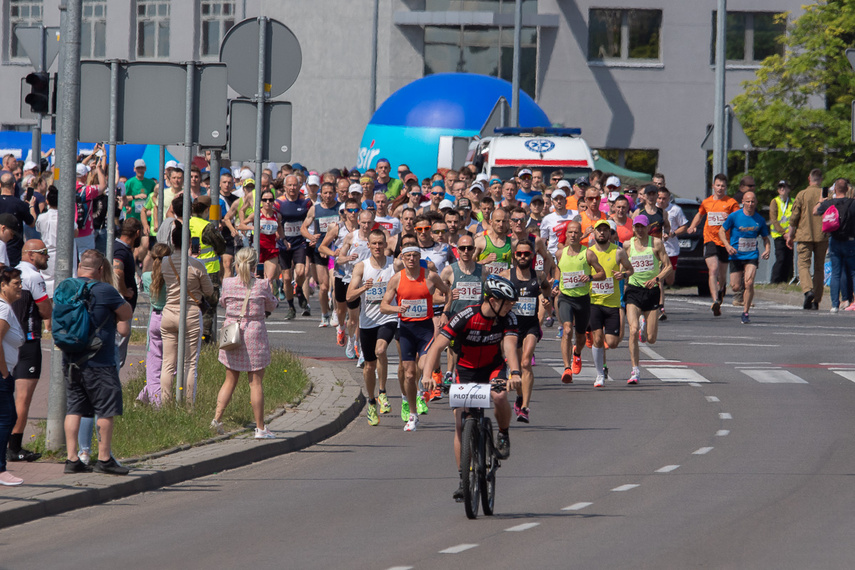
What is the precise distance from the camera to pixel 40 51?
19406 mm

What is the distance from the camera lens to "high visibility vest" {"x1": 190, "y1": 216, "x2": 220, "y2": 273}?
1691cm

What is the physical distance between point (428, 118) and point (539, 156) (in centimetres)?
1081

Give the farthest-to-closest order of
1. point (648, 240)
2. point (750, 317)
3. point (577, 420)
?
point (750, 317) → point (648, 240) → point (577, 420)

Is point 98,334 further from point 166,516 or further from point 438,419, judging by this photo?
point 438,419

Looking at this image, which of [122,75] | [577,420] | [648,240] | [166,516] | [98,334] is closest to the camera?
[166,516]

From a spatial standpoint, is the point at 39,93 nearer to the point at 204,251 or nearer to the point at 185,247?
the point at 185,247

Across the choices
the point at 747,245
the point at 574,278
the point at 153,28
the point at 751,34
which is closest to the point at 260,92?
the point at 574,278

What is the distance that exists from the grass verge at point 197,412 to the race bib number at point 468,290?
6.37 ft

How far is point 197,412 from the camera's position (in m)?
13.5

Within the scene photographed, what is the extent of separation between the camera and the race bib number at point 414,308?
1443cm

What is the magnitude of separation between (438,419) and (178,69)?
442 cm

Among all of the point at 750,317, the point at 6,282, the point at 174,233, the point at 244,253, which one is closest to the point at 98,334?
the point at 6,282

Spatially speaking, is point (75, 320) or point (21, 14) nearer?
point (75, 320)

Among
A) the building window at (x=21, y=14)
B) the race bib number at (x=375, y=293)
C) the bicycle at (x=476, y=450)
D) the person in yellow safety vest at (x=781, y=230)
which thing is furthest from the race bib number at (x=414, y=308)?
the building window at (x=21, y=14)
